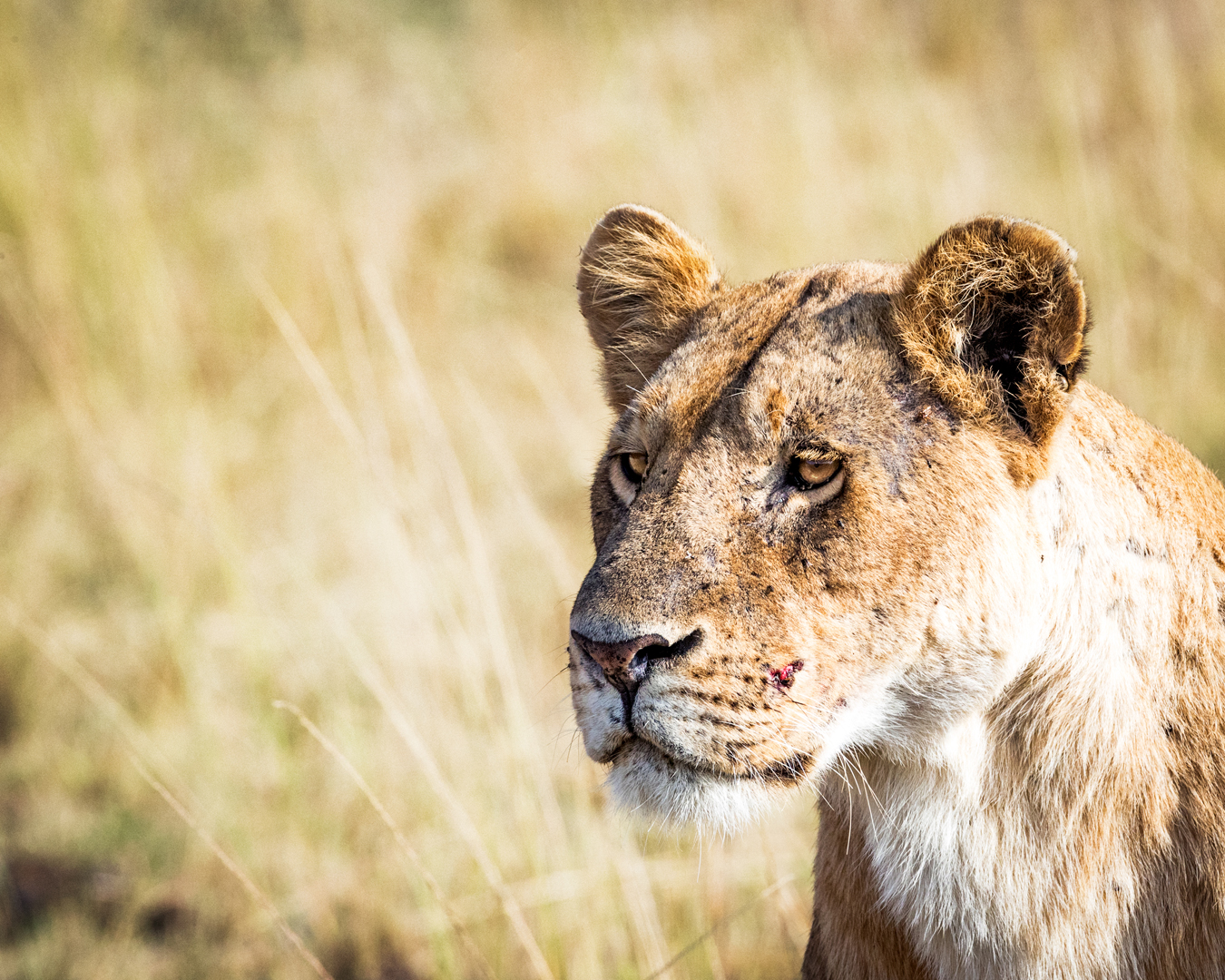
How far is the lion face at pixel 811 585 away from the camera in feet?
7.04

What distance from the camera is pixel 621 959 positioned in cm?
352

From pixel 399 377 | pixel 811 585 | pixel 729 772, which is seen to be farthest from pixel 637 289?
pixel 399 377

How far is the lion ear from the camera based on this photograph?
217 centimetres

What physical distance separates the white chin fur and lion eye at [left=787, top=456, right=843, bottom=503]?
56 cm

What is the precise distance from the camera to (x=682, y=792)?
2.19 m

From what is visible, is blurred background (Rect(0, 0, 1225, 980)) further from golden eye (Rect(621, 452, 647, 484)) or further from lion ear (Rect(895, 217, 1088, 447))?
lion ear (Rect(895, 217, 1088, 447))

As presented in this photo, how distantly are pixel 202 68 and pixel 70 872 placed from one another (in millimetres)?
6254

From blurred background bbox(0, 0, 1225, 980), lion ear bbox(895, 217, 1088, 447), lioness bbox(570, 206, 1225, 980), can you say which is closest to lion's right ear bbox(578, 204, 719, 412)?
lioness bbox(570, 206, 1225, 980)

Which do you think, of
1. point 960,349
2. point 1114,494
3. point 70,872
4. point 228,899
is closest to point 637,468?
point 960,349

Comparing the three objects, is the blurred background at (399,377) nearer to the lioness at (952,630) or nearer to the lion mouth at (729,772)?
the lion mouth at (729,772)

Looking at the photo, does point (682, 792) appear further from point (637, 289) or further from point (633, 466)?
point (637, 289)

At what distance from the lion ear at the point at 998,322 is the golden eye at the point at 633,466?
63cm

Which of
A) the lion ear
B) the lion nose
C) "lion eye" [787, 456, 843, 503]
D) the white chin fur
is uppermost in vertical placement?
the lion ear

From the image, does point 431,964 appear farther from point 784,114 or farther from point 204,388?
point 784,114
